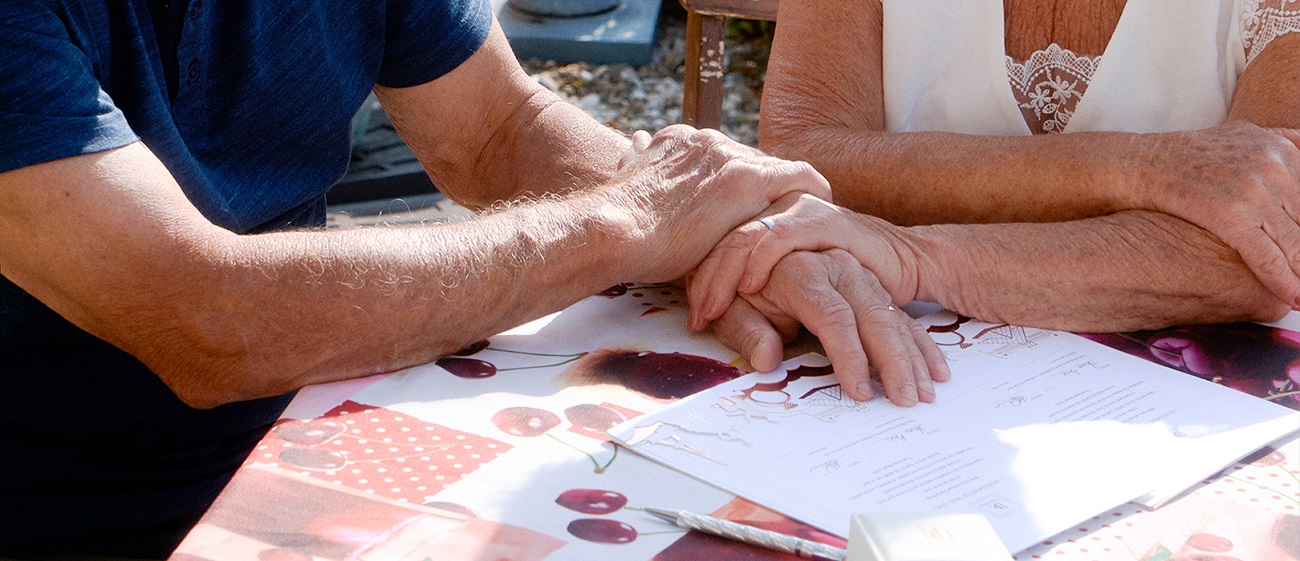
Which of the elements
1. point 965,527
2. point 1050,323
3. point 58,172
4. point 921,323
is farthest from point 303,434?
point 1050,323

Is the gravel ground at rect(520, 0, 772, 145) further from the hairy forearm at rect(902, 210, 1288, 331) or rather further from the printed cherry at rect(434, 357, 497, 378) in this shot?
the printed cherry at rect(434, 357, 497, 378)

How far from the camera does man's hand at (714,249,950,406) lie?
3.73 ft

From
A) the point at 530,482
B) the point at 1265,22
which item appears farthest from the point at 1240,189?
the point at 530,482

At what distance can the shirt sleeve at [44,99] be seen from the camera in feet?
3.74

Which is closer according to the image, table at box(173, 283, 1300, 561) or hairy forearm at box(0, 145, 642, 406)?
table at box(173, 283, 1300, 561)

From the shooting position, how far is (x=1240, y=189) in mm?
1332

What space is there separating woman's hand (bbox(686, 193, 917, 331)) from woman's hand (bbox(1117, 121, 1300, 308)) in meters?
0.35

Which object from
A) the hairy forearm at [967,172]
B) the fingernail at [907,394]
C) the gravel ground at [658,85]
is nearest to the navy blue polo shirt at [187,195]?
the hairy forearm at [967,172]

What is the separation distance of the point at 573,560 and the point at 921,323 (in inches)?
26.0

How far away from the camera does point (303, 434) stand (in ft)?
3.38

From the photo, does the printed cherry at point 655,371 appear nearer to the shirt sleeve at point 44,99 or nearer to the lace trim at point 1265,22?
the shirt sleeve at point 44,99

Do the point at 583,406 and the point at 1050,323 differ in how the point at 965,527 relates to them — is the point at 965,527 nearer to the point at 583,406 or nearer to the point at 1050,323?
the point at 583,406

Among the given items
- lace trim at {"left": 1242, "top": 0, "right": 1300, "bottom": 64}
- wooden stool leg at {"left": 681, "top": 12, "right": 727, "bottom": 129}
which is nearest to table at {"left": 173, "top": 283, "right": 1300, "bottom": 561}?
lace trim at {"left": 1242, "top": 0, "right": 1300, "bottom": 64}

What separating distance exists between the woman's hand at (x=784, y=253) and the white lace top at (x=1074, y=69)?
0.45 meters
